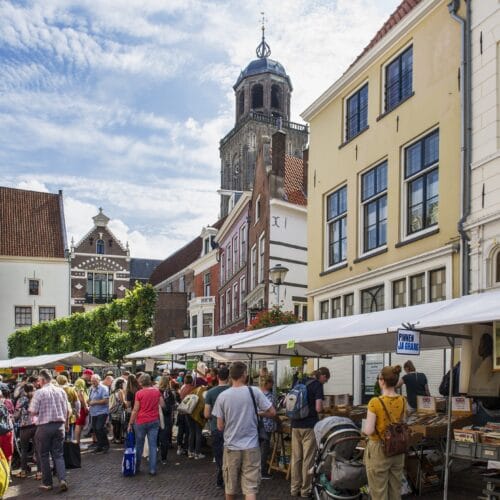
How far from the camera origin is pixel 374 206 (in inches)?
707

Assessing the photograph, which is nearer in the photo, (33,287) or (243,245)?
(243,245)

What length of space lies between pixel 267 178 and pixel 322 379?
21.1 metres

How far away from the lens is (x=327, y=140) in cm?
2069

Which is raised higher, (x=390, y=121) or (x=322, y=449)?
(x=390, y=121)

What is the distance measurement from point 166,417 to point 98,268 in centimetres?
4906

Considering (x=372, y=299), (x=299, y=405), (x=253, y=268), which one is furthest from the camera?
(x=253, y=268)

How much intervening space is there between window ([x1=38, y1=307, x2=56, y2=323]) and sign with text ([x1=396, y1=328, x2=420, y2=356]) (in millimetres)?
52960

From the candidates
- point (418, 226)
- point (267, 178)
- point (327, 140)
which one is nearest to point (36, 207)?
point (267, 178)

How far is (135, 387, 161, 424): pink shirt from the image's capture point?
1213 centimetres

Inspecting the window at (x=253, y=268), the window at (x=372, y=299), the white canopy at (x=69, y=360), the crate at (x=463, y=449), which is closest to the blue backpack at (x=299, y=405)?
the crate at (x=463, y=449)

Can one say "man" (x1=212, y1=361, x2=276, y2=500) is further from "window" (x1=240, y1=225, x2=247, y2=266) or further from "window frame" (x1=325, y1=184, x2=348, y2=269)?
"window" (x1=240, y1=225, x2=247, y2=266)

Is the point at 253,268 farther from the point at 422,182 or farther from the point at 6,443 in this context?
the point at 6,443

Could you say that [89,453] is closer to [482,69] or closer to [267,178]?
[482,69]

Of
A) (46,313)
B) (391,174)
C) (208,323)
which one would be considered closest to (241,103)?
(46,313)
